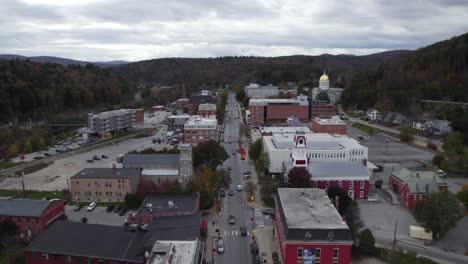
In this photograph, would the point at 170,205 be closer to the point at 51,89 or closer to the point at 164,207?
the point at 164,207

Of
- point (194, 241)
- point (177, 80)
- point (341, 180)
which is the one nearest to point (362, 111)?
point (341, 180)

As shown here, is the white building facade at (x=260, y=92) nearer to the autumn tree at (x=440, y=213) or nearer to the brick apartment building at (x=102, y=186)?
the brick apartment building at (x=102, y=186)

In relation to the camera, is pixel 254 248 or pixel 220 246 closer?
pixel 254 248

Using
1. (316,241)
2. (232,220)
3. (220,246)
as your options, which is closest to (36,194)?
(232,220)

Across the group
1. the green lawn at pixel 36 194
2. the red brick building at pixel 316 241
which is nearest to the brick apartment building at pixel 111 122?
the green lawn at pixel 36 194

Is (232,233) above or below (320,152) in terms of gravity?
below

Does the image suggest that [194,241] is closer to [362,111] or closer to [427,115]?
[427,115]

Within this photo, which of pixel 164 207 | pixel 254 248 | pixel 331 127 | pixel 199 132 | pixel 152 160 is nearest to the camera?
pixel 254 248

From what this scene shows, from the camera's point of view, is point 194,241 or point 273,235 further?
point 273,235
